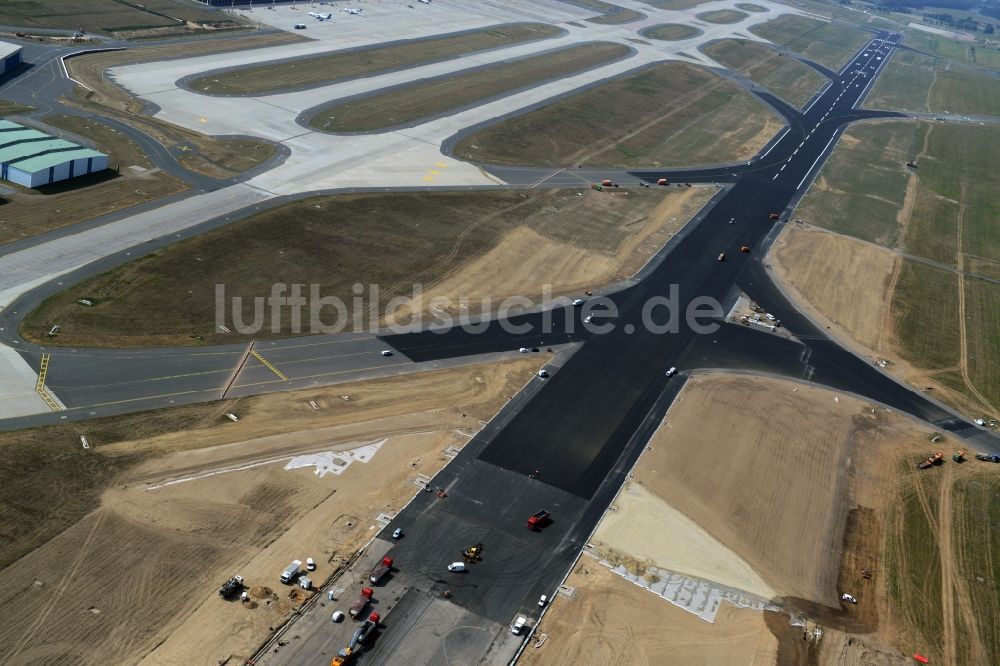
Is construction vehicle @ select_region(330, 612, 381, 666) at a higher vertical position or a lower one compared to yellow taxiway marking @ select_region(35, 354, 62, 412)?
lower

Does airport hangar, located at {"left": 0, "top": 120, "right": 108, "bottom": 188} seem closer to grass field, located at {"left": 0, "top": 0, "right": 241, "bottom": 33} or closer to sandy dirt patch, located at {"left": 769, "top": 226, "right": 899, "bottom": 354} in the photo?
grass field, located at {"left": 0, "top": 0, "right": 241, "bottom": 33}

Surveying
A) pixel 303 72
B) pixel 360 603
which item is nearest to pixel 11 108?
pixel 303 72

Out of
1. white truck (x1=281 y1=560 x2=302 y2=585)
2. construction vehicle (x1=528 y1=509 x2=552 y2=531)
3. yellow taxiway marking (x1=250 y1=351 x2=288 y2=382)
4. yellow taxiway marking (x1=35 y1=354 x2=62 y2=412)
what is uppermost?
yellow taxiway marking (x1=35 y1=354 x2=62 y2=412)

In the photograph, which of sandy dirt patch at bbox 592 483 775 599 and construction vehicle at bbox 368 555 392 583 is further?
sandy dirt patch at bbox 592 483 775 599

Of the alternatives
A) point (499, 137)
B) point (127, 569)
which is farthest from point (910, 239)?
point (127, 569)

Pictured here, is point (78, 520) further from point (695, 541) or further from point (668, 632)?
point (695, 541)

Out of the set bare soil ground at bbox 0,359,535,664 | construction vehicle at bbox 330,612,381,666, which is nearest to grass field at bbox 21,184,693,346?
bare soil ground at bbox 0,359,535,664

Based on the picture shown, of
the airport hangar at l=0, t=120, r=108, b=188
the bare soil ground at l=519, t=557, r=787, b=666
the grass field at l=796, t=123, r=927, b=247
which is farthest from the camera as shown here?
the grass field at l=796, t=123, r=927, b=247
